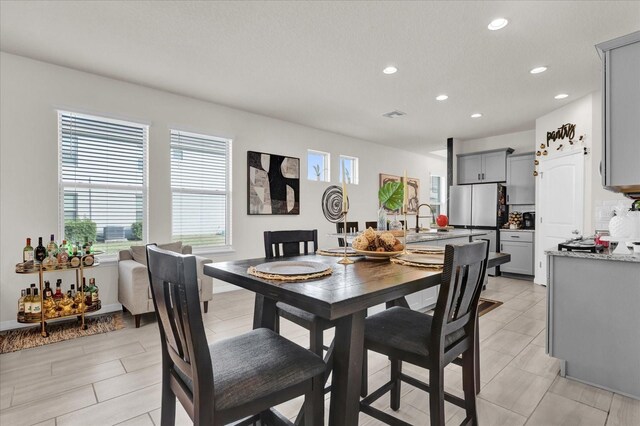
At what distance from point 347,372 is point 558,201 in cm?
522

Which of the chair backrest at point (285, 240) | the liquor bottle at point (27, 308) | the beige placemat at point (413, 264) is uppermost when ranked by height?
the chair backrest at point (285, 240)

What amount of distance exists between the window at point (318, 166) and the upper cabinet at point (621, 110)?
170 inches

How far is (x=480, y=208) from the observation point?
6258 mm

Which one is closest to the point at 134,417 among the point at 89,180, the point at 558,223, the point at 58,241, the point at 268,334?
the point at 268,334

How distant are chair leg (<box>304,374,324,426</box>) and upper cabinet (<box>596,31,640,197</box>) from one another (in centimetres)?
230

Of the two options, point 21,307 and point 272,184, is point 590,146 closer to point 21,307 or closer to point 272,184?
point 272,184

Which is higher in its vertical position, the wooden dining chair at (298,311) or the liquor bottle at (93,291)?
the wooden dining chair at (298,311)

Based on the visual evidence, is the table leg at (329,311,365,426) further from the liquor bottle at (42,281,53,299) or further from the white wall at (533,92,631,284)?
the white wall at (533,92,631,284)

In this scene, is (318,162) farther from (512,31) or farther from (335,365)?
(335,365)

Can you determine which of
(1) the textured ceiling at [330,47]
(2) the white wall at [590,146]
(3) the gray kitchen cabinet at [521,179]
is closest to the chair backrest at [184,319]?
(1) the textured ceiling at [330,47]

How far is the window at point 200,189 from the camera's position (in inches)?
171

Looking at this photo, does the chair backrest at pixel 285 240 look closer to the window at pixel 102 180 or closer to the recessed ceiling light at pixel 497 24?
the recessed ceiling light at pixel 497 24

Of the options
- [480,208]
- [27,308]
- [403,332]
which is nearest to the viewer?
[403,332]

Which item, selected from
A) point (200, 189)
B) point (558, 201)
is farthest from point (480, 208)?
point (200, 189)
